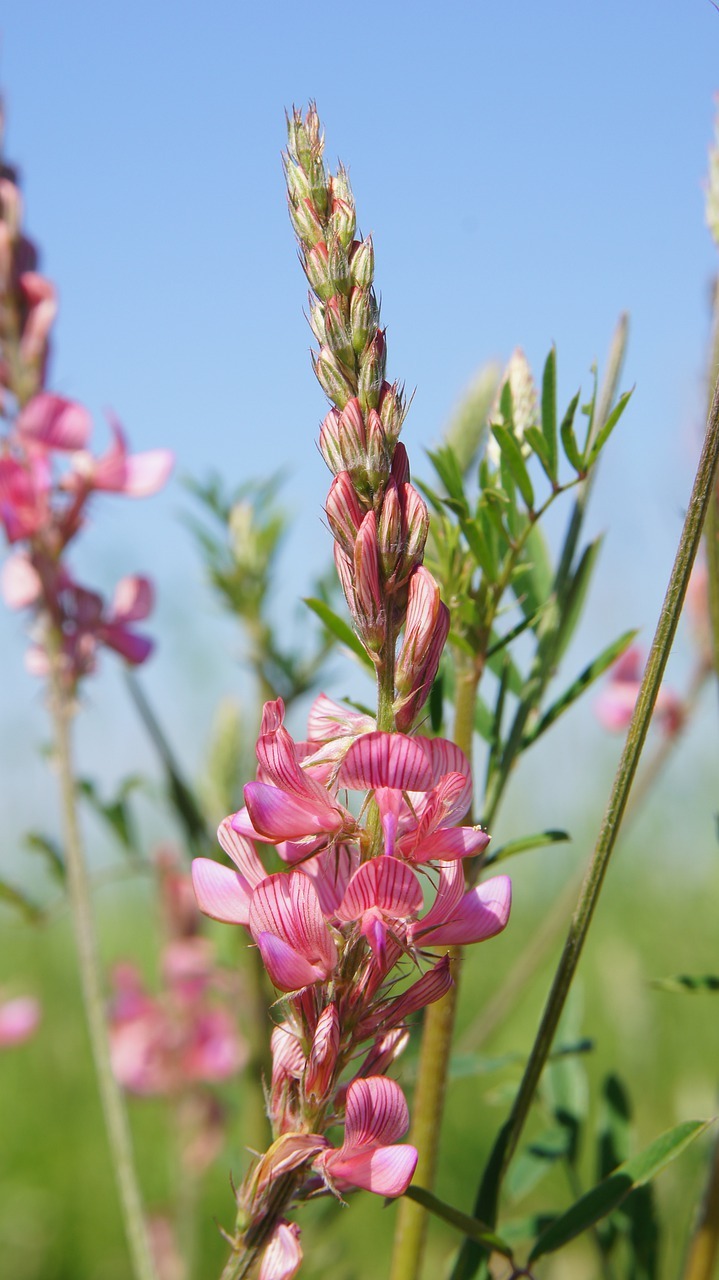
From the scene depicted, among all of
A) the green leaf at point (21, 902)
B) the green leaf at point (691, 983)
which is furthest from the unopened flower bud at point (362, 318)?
the green leaf at point (21, 902)

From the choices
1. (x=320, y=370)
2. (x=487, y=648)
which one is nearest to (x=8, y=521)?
(x=487, y=648)

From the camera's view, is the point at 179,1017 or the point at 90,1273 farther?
the point at 90,1273

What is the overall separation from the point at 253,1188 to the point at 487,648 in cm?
31

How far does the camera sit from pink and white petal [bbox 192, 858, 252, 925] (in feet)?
1.60

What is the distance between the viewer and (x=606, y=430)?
602mm

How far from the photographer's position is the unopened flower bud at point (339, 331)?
0.46 metres

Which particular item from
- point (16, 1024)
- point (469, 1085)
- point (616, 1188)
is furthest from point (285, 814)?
point (469, 1085)

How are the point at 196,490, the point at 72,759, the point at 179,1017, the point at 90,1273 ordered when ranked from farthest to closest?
the point at 90,1273, the point at 179,1017, the point at 196,490, the point at 72,759

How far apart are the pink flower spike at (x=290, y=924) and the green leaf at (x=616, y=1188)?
0.18 metres

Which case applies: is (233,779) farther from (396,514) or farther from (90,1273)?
(90,1273)

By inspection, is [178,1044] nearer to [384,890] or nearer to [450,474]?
[450,474]

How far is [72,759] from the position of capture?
1062 millimetres

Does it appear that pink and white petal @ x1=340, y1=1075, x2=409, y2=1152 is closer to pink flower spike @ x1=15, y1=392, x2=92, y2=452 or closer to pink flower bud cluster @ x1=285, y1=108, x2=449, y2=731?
pink flower bud cluster @ x1=285, y1=108, x2=449, y2=731

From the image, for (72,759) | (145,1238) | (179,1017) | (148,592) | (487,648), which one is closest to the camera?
(487,648)
